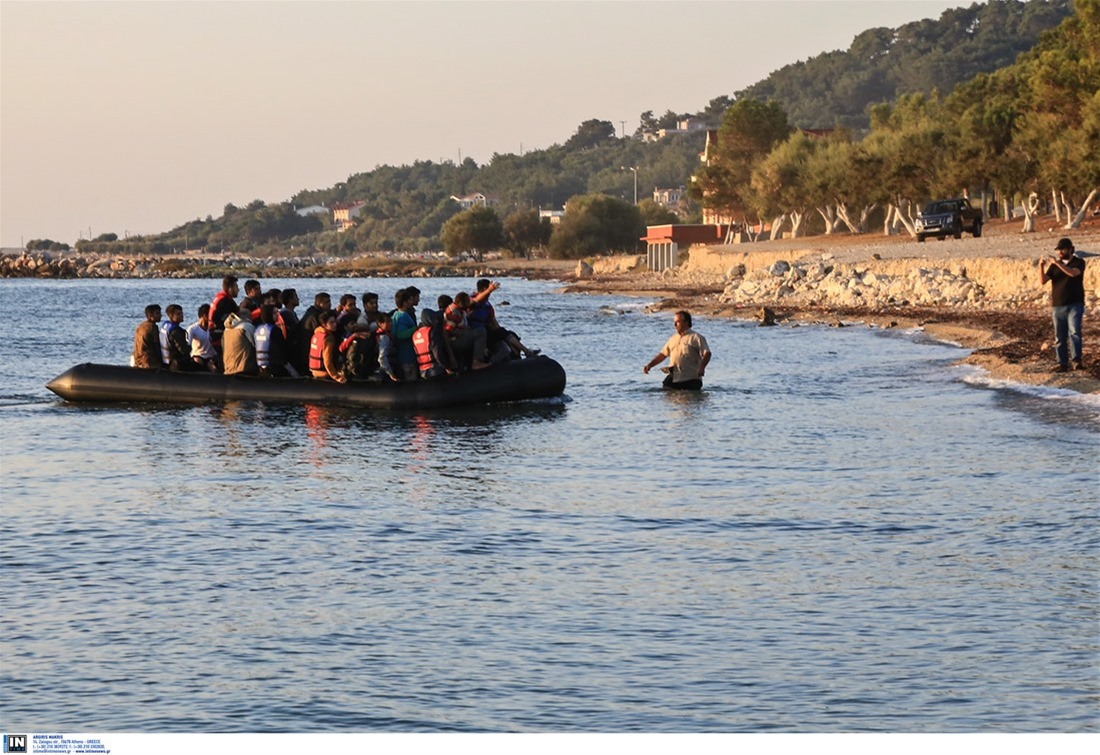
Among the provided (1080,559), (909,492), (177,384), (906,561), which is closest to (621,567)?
(906,561)

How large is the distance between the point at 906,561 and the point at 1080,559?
1.33 m

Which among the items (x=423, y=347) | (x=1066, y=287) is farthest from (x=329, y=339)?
(x=1066, y=287)

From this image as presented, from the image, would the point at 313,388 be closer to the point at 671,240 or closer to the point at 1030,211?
the point at 1030,211

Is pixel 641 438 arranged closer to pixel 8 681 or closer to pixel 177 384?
pixel 177 384

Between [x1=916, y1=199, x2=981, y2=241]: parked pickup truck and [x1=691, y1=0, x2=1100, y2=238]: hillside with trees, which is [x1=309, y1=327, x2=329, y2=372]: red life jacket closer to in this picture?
[x1=691, y1=0, x2=1100, y2=238]: hillside with trees

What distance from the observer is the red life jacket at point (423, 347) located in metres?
22.6

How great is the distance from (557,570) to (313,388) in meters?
11.2

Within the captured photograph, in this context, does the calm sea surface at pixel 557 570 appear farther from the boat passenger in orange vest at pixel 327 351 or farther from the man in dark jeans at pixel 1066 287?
the man in dark jeans at pixel 1066 287

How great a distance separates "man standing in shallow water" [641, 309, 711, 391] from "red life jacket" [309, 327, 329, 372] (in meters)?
5.18

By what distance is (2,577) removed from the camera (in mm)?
12172

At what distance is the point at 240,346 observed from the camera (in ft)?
77.2

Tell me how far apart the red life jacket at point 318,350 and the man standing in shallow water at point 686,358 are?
17.0 feet

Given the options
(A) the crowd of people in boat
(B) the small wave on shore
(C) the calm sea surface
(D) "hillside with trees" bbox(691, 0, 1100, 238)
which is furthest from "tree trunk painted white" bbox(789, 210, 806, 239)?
(C) the calm sea surface

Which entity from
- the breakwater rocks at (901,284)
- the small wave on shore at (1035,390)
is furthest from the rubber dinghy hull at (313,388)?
the breakwater rocks at (901,284)
